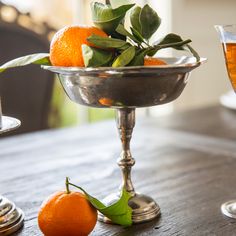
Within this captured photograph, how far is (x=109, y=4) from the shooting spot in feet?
2.45

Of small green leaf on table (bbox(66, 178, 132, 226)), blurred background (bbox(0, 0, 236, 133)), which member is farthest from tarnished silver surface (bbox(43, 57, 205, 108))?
blurred background (bbox(0, 0, 236, 133))

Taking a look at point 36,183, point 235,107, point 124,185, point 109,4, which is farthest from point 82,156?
point 235,107

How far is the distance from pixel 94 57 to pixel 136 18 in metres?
0.09

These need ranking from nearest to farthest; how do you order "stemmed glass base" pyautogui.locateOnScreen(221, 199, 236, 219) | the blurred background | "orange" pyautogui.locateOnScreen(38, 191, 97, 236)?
1. "orange" pyautogui.locateOnScreen(38, 191, 97, 236)
2. "stemmed glass base" pyautogui.locateOnScreen(221, 199, 236, 219)
3. the blurred background

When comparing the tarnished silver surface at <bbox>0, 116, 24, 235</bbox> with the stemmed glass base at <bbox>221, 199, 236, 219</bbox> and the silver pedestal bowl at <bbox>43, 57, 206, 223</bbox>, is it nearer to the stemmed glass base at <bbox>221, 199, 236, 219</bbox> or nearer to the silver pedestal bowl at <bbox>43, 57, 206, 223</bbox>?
the silver pedestal bowl at <bbox>43, 57, 206, 223</bbox>

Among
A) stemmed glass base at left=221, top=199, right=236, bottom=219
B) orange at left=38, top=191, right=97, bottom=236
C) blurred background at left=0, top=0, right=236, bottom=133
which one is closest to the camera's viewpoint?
orange at left=38, top=191, right=97, bottom=236

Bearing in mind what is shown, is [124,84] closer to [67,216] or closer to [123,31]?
[123,31]

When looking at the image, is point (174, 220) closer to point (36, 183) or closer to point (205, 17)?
point (36, 183)

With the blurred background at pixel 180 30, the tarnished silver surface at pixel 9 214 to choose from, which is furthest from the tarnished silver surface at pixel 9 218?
the blurred background at pixel 180 30

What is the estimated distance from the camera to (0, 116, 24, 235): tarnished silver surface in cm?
72

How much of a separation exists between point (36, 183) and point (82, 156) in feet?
0.74

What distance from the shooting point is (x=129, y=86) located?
2.31 feet

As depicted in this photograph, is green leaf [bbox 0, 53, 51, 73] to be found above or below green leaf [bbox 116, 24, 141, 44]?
below

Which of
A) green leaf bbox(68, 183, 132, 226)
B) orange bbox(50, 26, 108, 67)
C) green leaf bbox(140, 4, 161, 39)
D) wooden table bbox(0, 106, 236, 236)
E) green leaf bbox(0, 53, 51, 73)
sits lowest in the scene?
wooden table bbox(0, 106, 236, 236)
